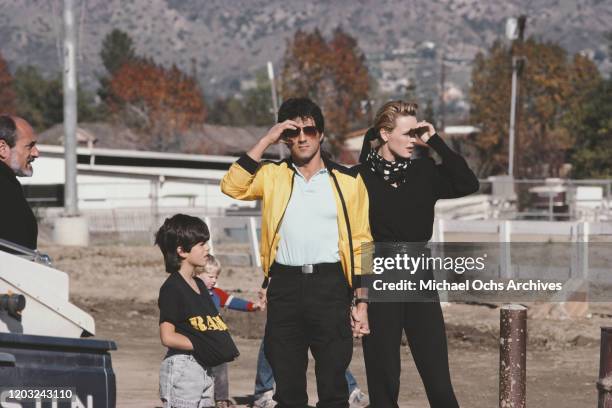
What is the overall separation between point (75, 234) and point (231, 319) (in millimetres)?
17137

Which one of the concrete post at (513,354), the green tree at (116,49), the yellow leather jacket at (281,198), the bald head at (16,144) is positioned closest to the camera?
the bald head at (16,144)

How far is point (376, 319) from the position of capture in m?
7.78

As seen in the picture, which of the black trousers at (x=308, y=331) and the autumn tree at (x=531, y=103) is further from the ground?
the autumn tree at (x=531, y=103)

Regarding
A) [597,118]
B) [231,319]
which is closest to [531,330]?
[231,319]

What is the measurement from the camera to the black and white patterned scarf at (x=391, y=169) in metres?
7.82

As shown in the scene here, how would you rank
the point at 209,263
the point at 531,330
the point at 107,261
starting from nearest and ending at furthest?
the point at 209,263 → the point at 531,330 → the point at 107,261

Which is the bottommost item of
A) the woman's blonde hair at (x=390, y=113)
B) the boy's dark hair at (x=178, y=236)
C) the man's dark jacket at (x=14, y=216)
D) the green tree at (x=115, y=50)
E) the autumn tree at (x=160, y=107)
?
the boy's dark hair at (x=178, y=236)

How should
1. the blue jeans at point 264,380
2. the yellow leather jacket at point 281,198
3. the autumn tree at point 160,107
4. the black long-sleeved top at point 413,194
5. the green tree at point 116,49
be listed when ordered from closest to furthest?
the yellow leather jacket at point 281,198 → the black long-sleeved top at point 413,194 → the blue jeans at point 264,380 → the autumn tree at point 160,107 → the green tree at point 116,49

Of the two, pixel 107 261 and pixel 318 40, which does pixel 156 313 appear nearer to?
pixel 107 261

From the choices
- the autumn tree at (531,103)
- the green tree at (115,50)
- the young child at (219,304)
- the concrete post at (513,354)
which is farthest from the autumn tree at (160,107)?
the concrete post at (513,354)

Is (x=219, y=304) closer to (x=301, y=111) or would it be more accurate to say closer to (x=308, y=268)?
(x=308, y=268)

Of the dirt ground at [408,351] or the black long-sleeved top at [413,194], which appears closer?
the black long-sleeved top at [413,194]

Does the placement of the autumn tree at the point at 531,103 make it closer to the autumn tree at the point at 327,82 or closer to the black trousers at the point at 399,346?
the autumn tree at the point at 327,82

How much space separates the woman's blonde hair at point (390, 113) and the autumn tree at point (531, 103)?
6636 centimetres
